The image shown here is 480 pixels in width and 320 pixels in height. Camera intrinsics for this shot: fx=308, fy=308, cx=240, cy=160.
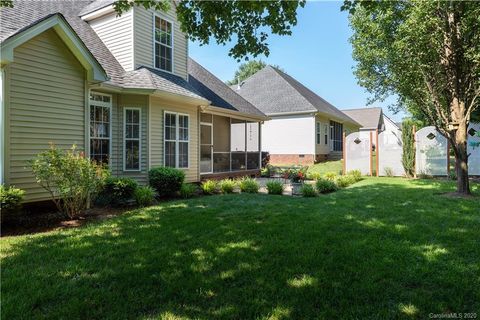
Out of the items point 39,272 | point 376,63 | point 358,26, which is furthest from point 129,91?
point 376,63

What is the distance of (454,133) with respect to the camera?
30.9ft

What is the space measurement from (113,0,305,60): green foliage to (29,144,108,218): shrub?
10.7 feet

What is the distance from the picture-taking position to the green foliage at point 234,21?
5.77 m

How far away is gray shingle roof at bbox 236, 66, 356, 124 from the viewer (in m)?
23.1

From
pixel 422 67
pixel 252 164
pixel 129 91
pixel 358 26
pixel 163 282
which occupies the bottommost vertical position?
pixel 163 282

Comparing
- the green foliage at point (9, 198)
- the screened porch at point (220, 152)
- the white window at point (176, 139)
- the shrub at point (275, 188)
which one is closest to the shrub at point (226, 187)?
the shrub at point (275, 188)

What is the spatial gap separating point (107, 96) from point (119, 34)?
2.82 m

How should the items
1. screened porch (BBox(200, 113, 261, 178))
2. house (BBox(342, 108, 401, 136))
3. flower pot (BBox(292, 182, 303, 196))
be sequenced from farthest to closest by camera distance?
house (BBox(342, 108, 401, 136)) < screened porch (BBox(200, 113, 261, 178)) < flower pot (BBox(292, 182, 303, 196))

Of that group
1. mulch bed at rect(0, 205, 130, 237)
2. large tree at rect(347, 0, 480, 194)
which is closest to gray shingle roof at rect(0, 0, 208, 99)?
mulch bed at rect(0, 205, 130, 237)

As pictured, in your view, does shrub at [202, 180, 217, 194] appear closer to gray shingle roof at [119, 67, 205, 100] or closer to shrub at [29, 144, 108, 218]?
gray shingle roof at [119, 67, 205, 100]

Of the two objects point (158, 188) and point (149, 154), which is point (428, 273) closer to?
point (158, 188)

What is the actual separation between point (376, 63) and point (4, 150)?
13.2 m

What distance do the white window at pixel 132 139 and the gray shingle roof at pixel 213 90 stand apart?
384 centimetres

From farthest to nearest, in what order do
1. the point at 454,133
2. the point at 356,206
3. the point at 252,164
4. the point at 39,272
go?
the point at 252,164 → the point at 454,133 → the point at 356,206 → the point at 39,272
